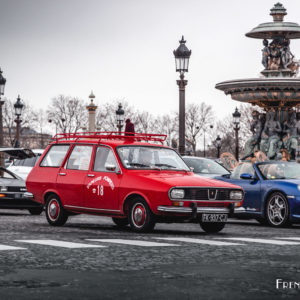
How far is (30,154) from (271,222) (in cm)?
1118

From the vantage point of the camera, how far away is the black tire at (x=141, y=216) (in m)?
14.6

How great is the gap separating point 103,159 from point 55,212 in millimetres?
1458

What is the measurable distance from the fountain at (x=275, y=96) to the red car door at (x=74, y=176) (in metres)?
24.5

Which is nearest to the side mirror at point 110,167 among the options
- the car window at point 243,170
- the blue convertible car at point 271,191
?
the blue convertible car at point 271,191

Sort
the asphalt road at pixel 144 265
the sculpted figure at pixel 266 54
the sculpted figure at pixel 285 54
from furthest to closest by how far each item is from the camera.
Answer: the sculpted figure at pixel 266 54, the sculpted figure at pixel 285 54, the asphalt road at pixel 144 265

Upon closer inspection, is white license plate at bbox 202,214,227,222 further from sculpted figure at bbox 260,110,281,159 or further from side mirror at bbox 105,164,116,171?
sculpted figure at bbox 260,110,281,159

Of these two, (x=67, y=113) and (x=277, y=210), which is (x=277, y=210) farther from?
(x=67, y=113)

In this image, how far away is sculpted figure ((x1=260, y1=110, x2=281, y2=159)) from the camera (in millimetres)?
43188

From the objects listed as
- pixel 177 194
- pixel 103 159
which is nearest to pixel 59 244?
pixel 177 194

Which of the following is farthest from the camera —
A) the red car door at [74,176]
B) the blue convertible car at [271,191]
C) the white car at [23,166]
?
the white car at [23,166]

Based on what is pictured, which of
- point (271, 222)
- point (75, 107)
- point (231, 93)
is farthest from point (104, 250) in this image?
point (75, 107)

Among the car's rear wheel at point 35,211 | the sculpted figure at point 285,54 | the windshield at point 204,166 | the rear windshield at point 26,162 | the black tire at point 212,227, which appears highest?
the sculpted figure at point 285,54

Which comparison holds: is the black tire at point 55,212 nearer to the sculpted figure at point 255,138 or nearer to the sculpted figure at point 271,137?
the sculpted figure at point 271,137

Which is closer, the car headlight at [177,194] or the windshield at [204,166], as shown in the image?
the car headlight at [177,194]
